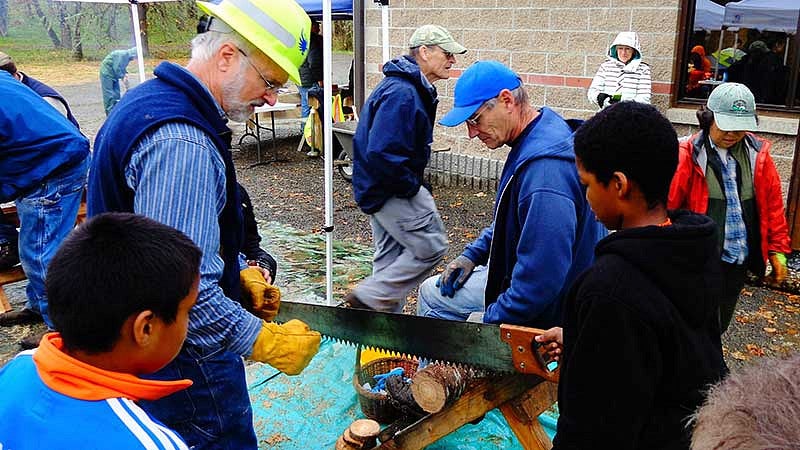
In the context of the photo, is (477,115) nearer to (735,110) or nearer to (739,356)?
(735,110)

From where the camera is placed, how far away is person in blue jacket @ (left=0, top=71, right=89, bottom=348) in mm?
4543

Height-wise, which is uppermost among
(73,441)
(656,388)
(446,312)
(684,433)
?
(73,441)

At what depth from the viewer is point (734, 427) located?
92cm

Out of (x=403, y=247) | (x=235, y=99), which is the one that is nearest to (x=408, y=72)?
(x=403, y=247)

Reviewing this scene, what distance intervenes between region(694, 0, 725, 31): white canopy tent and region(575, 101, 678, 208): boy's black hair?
6.04 meters

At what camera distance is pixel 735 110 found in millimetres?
3967

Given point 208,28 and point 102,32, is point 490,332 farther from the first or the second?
point 102,32

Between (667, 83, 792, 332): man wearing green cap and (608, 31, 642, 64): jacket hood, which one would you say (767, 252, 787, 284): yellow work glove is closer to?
(667, 83, 792, 332): man wearing green cap

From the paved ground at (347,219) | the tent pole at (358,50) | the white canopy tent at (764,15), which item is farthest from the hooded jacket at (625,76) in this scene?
the tent pole at (358,50)

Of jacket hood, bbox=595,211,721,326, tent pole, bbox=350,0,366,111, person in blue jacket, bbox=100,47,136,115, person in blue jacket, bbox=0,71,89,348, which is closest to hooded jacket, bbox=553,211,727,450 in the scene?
jacket hood, bbox=595,211,721,326

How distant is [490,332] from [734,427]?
6.08 ft

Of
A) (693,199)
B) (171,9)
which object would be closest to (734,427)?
(693,199)

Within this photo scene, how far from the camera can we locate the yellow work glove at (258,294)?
2676 millimetres

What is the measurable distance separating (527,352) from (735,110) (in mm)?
2348
